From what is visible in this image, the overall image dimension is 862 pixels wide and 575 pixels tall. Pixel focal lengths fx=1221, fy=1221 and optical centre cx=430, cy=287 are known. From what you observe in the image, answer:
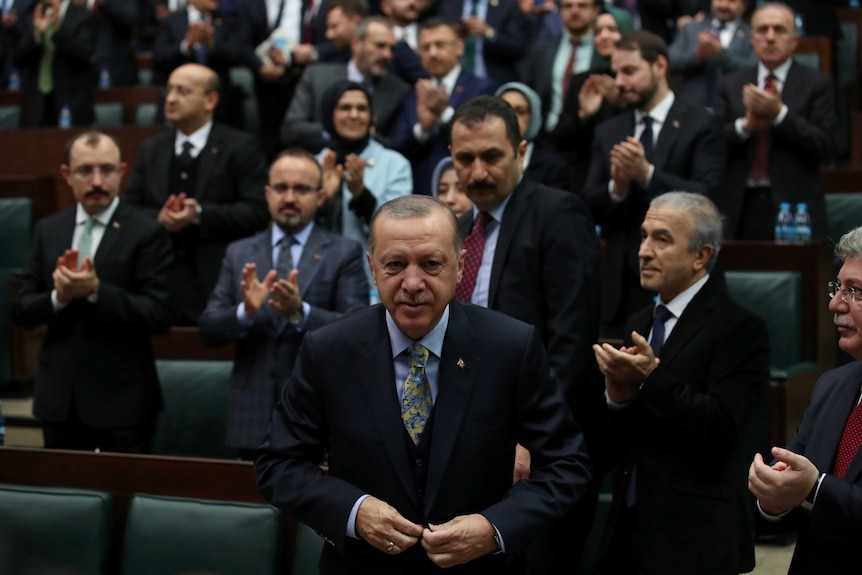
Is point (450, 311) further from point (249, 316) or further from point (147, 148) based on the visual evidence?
point (147, 148)

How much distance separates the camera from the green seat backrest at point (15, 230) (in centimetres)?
539

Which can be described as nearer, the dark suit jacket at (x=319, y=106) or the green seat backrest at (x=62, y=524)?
the green seat backrest at (x=62, y=524)

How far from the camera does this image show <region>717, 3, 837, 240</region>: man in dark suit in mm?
4484

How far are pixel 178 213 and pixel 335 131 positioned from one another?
0.65m

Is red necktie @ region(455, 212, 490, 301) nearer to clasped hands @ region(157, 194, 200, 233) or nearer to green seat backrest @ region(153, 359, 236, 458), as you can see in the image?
green seat backrest @ region(153, 359, 236, 458)

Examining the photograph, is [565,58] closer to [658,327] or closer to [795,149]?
[795,149]

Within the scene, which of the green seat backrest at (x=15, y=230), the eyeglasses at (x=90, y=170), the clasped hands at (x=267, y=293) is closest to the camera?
the clasped hands at (x=267, y=293)

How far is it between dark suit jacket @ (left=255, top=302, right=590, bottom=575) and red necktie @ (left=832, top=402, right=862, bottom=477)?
1.42ft

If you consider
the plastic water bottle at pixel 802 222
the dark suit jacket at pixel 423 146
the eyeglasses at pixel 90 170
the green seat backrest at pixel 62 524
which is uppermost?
the dark suit jacket at pixel 423 146

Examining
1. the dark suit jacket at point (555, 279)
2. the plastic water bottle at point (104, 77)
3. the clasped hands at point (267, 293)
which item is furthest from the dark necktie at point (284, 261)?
the plastic water bottle at point (104, 77)

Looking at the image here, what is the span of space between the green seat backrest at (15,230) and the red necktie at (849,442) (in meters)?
4.13

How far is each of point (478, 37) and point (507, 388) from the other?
14.0 ft

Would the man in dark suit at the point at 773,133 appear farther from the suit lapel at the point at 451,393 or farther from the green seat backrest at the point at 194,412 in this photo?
the suit lapel at the point at 451,393

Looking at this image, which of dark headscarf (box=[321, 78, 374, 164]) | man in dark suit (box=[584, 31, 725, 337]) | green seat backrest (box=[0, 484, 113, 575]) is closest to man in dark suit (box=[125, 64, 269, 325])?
dark headscarf (box=[321, 78, 374, 164])
